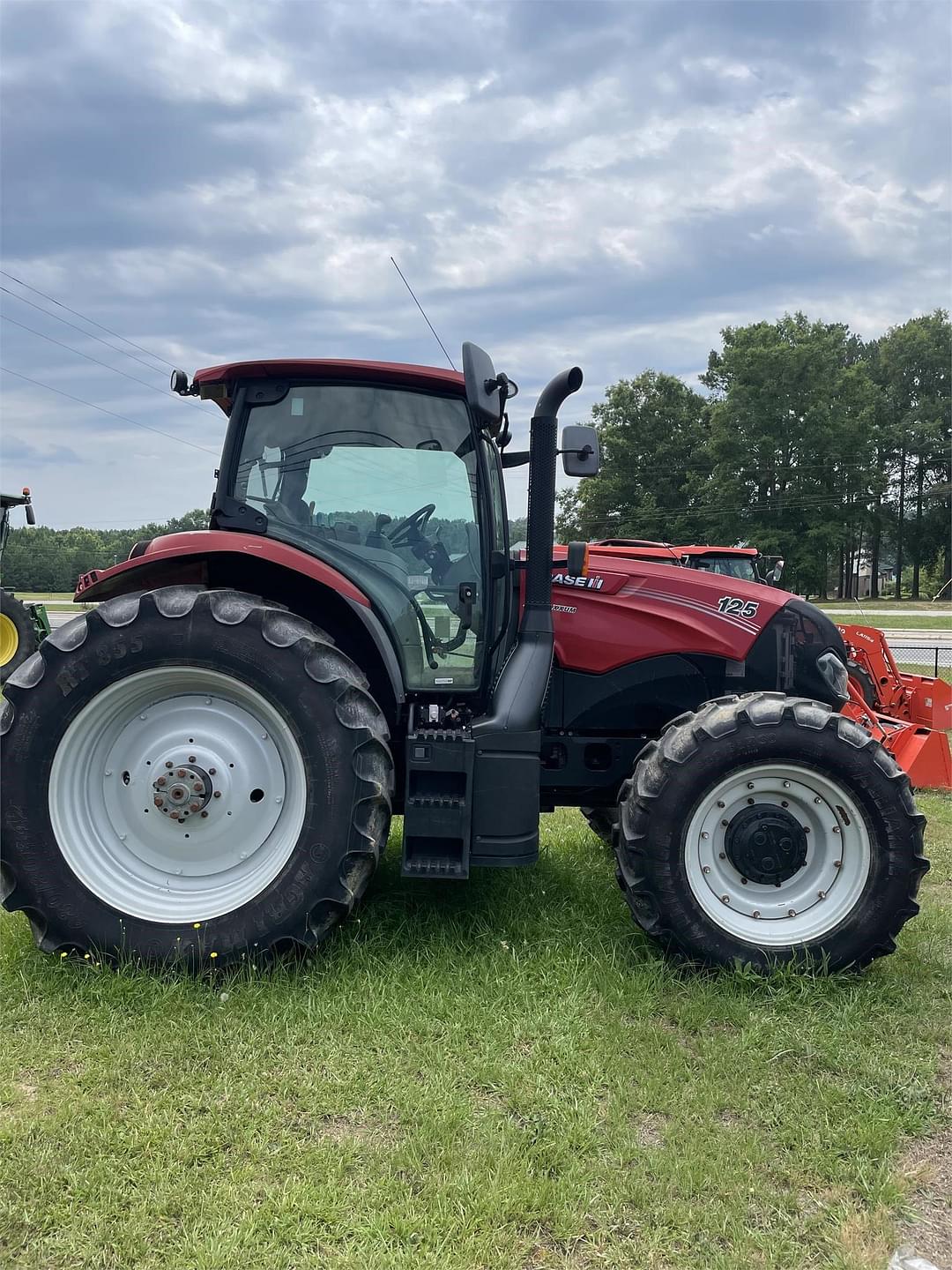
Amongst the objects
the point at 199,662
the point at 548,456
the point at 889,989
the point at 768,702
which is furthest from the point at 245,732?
the point at 889,989

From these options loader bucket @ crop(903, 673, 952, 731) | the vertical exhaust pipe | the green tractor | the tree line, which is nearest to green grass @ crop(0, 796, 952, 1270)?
the vertical exhaust pipe

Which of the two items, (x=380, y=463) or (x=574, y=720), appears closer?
(x=380, y=463)

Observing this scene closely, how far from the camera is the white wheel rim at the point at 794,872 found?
3.13 meters

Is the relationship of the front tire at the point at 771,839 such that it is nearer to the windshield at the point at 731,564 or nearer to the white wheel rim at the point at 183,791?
the white wheel rim at the point at 183,791

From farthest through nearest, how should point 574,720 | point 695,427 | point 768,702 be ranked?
point 695,427
point 574,720
point 768,702

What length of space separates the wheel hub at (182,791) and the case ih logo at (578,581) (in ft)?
5.63

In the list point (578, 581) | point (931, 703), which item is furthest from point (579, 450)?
point (931, 703)

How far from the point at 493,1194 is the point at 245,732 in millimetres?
1777

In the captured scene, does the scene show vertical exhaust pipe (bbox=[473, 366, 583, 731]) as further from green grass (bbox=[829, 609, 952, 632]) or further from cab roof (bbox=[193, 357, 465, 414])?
green grass (bbox=[829, 609, 952, 632])

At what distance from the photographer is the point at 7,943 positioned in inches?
128

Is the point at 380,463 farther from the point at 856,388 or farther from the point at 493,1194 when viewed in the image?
the point at 856,388

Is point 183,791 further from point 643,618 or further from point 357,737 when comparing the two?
point 643,618

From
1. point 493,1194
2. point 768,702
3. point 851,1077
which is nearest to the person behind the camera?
point 493,1194

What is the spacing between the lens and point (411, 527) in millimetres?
3410
